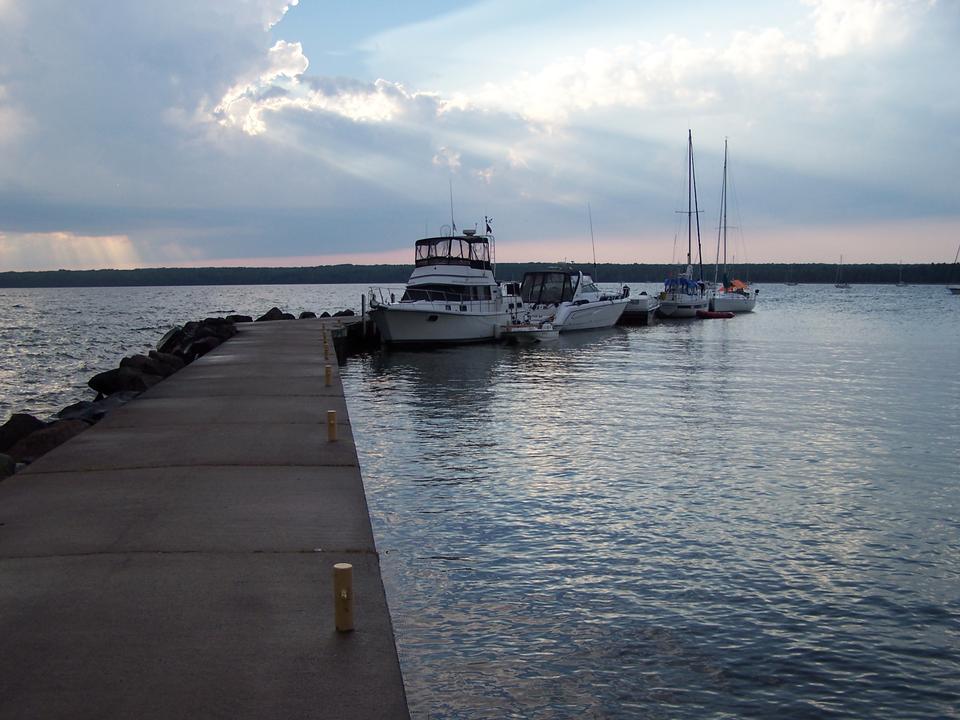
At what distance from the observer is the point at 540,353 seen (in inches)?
1452

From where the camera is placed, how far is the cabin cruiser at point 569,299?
4928 cm

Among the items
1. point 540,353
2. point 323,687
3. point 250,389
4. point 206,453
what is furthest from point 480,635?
point 540,353

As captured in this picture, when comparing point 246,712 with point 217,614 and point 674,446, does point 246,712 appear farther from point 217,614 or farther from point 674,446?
point 674,446

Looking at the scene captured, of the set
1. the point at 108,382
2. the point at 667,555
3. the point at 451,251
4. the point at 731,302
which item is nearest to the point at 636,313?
the point at 731,302

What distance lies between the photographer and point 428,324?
37.6 m

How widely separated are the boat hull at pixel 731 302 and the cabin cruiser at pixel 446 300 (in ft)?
113

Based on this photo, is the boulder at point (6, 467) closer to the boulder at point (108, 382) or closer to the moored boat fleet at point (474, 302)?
the boulder at point (108, 382)

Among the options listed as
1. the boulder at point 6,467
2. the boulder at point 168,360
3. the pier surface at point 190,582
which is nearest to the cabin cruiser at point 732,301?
the boulder at point 168,360

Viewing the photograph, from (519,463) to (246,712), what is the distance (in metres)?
9.65

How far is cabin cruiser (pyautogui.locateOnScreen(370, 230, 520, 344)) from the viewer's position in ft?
122

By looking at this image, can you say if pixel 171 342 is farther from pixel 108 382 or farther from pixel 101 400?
pixel 101 400

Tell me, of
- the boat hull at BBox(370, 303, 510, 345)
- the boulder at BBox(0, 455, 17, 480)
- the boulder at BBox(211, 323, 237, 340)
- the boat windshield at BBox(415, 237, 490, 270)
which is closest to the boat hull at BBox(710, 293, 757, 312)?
the boat windshield at BBox(415, 237, 490, 270)

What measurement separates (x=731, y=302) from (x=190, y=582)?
235 feet

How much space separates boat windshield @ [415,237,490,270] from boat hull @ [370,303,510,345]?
231 centimetres
